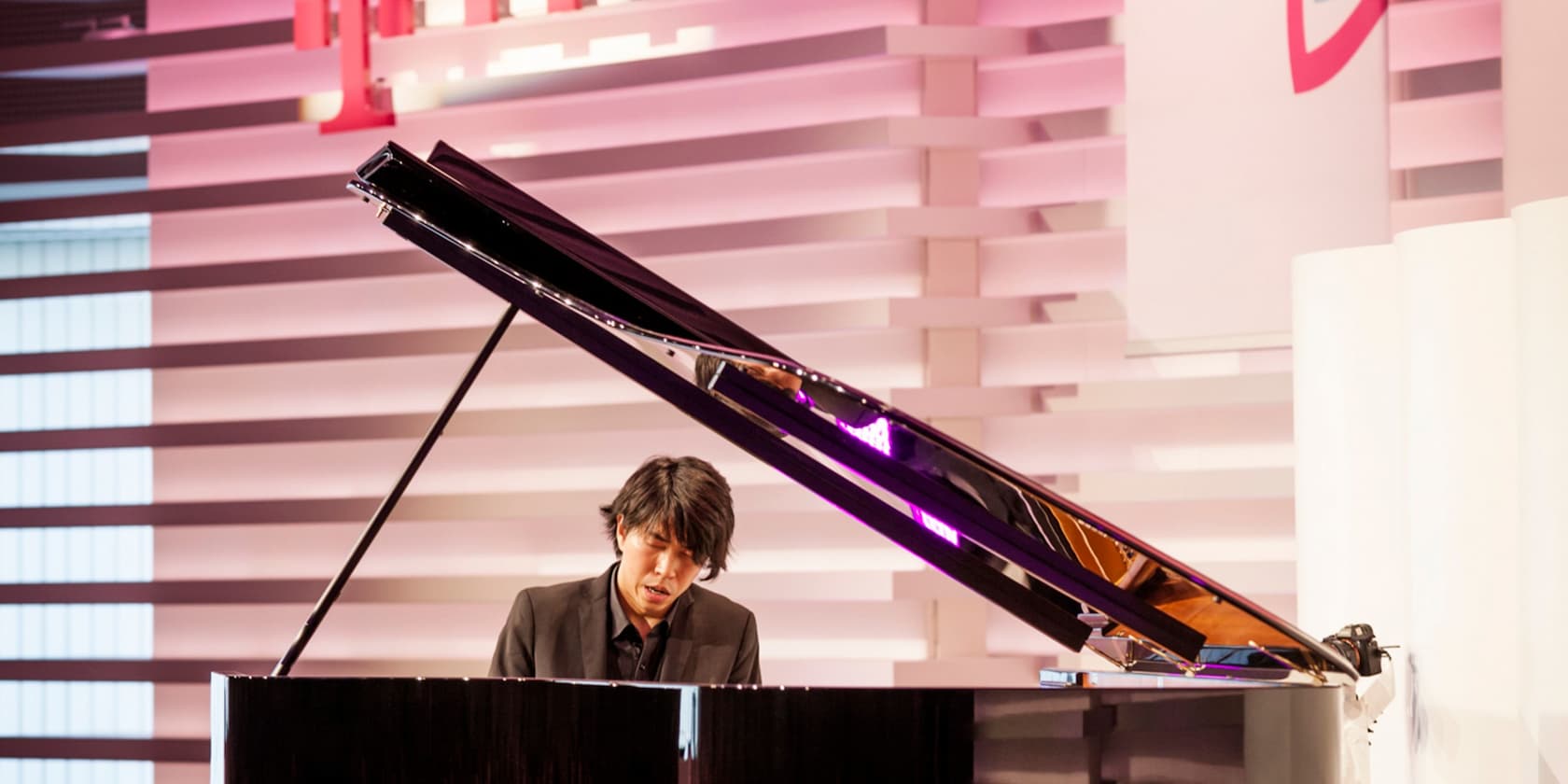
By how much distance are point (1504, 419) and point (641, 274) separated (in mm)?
1268

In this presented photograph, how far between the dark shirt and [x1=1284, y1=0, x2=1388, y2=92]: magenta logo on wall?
5.51ft

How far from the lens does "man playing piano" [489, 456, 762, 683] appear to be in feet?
8.57

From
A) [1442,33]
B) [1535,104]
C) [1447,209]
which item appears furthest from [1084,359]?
[1535,104]

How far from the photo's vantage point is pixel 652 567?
2.65m

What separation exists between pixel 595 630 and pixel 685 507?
30cm

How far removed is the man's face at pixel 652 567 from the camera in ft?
8.59

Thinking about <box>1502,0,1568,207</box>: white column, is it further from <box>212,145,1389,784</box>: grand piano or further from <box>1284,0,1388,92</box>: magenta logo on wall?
<box>212,145,1389,784</box>: grand piano

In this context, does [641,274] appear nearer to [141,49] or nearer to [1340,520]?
[1340,520]

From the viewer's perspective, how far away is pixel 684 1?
4020 millimetres

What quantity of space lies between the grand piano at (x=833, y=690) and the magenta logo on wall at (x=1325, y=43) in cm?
139

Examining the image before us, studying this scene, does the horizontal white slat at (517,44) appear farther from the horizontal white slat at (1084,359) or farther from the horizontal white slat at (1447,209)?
the horizontal white slat at (1447,209)

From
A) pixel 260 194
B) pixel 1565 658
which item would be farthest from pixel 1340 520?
pixel 260 194

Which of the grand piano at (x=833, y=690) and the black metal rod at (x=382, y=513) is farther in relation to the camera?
the black metal rod at (x=382, y=513)

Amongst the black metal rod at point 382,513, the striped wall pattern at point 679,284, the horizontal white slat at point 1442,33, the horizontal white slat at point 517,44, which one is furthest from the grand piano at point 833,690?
the horizontal white slat at point 517,44
